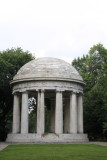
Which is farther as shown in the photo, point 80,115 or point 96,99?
point 96,99

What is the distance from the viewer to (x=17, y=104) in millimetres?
54094

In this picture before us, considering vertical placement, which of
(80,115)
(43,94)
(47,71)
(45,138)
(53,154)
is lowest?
(53,154)

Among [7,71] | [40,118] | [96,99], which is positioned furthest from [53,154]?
[96,99]

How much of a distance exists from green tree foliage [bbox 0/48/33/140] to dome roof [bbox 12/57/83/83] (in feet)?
22.4

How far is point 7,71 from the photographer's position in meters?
58.5

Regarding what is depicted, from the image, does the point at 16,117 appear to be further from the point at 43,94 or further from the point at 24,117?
the point at 43,94

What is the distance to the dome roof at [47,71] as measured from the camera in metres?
49.9

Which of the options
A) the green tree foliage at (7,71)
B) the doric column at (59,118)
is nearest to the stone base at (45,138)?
the doric column at (59,118)

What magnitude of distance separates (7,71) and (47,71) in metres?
10.9

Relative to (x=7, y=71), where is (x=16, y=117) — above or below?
below

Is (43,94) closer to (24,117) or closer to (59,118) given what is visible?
(59,118)

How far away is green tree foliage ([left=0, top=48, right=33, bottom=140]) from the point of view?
5797 centimetres

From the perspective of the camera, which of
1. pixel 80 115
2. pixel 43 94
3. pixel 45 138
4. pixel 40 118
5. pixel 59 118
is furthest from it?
pixel 80 115

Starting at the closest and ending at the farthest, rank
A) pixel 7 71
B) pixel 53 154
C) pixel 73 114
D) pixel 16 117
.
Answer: pixel 53 154, pixel 73 114, pixel 16 117, pixel 7 71
